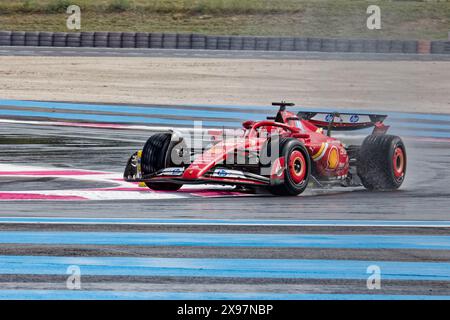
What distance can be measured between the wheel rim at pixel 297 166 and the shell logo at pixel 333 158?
1.98 feet

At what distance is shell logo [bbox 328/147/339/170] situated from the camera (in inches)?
481

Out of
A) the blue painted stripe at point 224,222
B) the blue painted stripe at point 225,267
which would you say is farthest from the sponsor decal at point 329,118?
the blue painted stripe at point 225,267

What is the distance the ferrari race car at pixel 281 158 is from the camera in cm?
1137

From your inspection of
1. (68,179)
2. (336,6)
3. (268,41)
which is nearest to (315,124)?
(68,179)

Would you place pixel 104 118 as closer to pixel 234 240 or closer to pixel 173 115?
pixel 173 115

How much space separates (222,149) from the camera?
11.6 meters

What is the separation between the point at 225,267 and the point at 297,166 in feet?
12.8

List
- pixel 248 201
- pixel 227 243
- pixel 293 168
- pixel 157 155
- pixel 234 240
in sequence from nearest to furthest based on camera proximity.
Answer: pixel 227 243, pixel 234 240, pixel 248 201, pixel 293 168, pixel 157 155

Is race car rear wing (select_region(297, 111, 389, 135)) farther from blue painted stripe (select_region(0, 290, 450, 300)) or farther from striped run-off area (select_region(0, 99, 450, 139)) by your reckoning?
striped run-off area (select_region(0, 99, 450, 139))

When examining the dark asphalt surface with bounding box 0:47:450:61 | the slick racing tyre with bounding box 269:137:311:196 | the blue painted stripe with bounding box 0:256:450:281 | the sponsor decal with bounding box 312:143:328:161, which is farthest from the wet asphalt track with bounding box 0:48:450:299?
the dark asphalt surface with bounding box 0:47:450:61

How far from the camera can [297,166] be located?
11.6m

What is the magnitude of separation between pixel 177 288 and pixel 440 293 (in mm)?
1709

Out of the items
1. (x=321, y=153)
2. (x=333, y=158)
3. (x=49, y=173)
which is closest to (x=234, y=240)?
(x=321, y=153)

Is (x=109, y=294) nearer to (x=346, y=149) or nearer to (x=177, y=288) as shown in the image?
(x=177, y=288)
